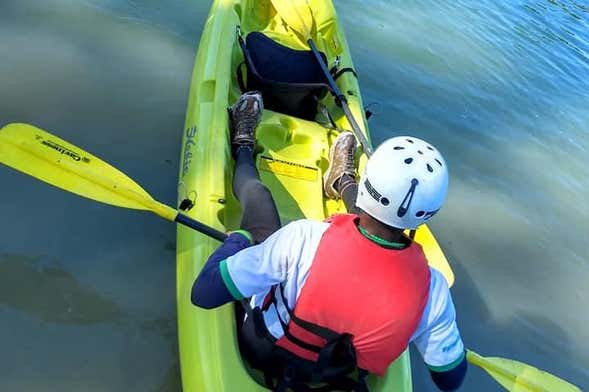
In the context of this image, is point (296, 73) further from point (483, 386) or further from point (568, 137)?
point (568, 137)

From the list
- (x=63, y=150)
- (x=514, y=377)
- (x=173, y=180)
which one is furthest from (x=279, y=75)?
(x=514, y=377)

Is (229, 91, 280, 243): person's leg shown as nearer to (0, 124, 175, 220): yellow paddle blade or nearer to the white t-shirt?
(0, 124, 175, 220): yellow paddle blade

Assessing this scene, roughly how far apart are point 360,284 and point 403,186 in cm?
33

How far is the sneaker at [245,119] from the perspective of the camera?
335 cm

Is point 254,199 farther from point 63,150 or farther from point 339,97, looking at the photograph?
point 339,97

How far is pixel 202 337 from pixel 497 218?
3.10 meters

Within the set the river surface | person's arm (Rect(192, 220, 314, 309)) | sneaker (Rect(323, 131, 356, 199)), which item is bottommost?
the river surface

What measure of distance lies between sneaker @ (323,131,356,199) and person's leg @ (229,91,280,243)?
47cm

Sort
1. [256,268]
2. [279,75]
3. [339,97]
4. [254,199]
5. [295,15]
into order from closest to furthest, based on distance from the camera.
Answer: [256,268]
[254,199]
[279,75]
[339,97]
[295,15]

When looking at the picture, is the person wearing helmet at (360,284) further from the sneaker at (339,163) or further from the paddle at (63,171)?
the sneaker at (339,163)

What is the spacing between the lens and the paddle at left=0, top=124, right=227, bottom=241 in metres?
2.65

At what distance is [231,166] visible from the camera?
→ 129 inches

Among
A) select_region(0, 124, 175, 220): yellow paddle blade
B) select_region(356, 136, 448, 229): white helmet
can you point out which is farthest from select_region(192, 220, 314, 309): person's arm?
select_region(0, 124, 175, 220): yellow paddle blade

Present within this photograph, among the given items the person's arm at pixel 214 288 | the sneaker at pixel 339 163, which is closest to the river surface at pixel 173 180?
the person's arm at pixel 214 288
